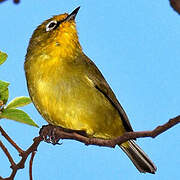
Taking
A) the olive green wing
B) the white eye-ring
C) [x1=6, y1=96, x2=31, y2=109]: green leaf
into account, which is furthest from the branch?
the white eye-ring

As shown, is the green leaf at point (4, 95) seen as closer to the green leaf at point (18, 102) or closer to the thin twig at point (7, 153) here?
the green leaf at point (18, 102)

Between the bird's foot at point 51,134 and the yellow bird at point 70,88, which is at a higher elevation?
the yellow bird at point 70,88

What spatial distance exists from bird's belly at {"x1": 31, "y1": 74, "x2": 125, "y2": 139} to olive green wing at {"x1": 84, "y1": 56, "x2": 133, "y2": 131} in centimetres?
17

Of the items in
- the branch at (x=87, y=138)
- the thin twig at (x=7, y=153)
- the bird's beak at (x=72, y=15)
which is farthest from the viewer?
the bird's beak at (x=72, y=15)

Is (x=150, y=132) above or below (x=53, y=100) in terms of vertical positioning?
below

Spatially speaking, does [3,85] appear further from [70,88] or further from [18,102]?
[70,88]

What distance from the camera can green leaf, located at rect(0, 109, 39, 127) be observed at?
2.97 meters

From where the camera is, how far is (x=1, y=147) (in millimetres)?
2361

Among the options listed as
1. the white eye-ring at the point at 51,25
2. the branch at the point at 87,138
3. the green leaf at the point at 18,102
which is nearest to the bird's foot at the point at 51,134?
the branch at the point at 87,138


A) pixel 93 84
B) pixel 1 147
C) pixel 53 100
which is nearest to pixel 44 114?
pixel 53 100

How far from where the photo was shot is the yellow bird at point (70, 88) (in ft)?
13.6

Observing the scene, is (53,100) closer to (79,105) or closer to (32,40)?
(79,105)

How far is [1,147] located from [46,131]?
1059mm

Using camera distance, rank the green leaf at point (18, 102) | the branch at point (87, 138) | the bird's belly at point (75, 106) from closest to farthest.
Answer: the branch at point (87, 138)
the green leaf at point (18, 102)
the bird's belly at point (75, 106)
